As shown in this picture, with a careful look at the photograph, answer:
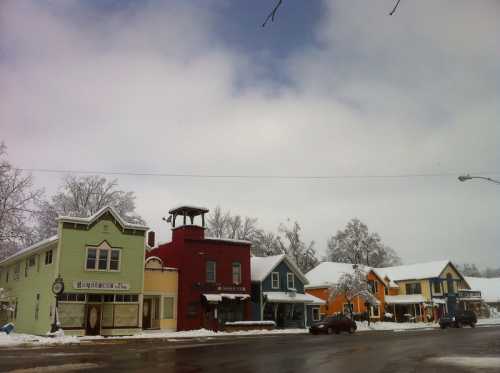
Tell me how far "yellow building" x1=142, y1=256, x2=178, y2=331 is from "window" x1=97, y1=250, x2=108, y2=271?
3.87m

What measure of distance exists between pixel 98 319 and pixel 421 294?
46.5 m

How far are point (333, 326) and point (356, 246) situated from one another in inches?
1710

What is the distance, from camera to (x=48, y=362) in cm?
1596

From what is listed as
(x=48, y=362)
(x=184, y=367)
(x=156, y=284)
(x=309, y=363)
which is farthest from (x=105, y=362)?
(x=156, y=284)

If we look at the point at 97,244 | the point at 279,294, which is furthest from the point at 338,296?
the point at 97,244

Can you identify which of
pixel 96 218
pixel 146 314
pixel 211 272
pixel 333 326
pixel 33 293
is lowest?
pixel 333 326

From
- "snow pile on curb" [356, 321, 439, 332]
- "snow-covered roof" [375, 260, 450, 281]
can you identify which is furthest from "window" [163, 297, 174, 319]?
"snow-covered roof" [375, 260, 450, 281]

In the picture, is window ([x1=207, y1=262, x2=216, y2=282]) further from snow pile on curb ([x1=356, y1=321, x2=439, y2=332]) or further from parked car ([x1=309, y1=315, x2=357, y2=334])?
snow pile on curb ([x1=356, y1=321, x2=439, y2=332])

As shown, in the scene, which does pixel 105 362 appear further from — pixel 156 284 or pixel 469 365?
A: pixel 156 284

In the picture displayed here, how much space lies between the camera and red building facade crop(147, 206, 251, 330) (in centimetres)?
4103

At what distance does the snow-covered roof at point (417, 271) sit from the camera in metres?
67.8

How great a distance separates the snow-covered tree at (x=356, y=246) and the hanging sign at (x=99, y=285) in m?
49.8

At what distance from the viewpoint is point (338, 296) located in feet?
190

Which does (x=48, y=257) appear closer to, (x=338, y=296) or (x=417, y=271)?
(x=338, y=296)
